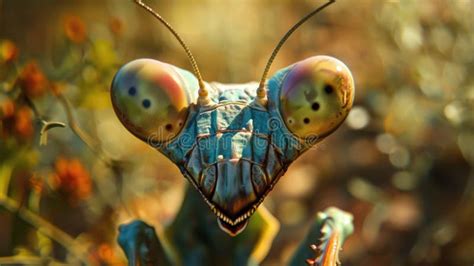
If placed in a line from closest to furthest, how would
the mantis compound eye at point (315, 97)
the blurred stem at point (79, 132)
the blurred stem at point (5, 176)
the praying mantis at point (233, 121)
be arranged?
the praying mantis at point (233, 121) → the mantis compound eye at point (315, 97) → the blurred stem at point (5, 176) → the blurred stem at point (79, 132)

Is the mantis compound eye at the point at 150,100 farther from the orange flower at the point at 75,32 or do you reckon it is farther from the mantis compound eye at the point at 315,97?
the orange flower at the point at 75,32

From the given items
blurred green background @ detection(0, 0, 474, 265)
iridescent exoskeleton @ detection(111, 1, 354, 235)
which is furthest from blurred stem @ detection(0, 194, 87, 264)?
iridescent exoskeleton @ detection(111, 1, 354, 235)

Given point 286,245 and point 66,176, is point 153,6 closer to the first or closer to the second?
point 286,245

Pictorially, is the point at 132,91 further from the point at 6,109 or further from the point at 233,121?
the point at 6,109

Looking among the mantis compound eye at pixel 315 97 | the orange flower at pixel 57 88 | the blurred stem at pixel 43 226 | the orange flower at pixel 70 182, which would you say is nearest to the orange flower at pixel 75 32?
the orange flower at pixel 57 88

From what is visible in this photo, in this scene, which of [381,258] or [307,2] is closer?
[381,258]

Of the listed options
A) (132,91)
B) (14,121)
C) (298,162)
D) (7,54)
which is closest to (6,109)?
(14,121)

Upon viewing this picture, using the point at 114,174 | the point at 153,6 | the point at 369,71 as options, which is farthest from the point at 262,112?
the point at 153,6
